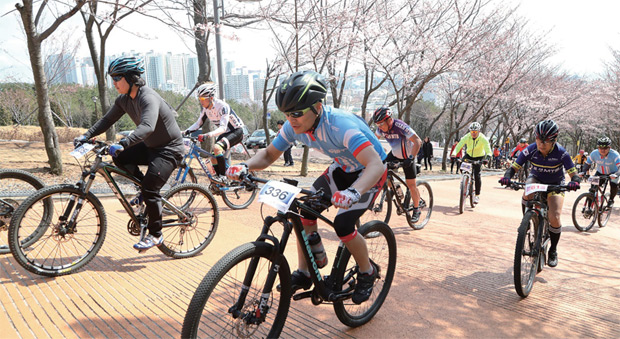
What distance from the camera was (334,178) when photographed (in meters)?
3.34

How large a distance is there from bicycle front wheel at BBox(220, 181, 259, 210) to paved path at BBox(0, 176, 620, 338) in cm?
121

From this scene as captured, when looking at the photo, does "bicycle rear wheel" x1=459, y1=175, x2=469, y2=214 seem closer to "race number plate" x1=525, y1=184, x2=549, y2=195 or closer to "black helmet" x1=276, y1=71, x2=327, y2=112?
"race number plate" x1=525, y1=184, x2=549, y2=195

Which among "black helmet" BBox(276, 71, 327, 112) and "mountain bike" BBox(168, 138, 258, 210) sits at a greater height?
"black helmet" BBox(276, 71, 327, 112)

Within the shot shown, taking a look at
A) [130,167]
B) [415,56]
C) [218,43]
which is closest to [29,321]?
[130,167]

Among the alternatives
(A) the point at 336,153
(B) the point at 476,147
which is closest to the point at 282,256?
(A) the point at 336,153

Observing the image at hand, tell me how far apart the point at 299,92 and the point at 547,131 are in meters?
3.58

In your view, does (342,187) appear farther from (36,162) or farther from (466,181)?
(36,162)

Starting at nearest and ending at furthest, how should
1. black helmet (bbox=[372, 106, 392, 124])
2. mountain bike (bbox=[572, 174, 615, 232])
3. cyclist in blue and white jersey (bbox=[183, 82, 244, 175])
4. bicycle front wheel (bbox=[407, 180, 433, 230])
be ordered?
black helmet (bbox=[372, 106, 392, 124]) → cyclist in blue and white jersey (bbox=[183, 82, 244, 175]) → bicycle front wheel (bbox=[407, 180, 433, 230]) → mountain bike (bbox=[572, 174, 615, 232])

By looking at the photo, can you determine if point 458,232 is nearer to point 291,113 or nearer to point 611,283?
point 611,283

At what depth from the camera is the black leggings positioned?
4.05 meters

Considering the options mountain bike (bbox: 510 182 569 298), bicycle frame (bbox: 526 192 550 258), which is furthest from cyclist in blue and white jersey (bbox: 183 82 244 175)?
bicycle frame (bbox: 526 192 550 258)

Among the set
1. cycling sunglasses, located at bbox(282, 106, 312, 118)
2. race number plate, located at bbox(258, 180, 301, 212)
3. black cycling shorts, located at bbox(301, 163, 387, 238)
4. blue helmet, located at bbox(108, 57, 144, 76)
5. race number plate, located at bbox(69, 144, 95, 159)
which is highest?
blue helmet, located at bbox(108, 57, 144, 76)

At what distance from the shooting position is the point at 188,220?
461cm

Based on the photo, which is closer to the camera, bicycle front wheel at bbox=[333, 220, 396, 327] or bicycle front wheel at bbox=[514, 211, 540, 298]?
bicycle front wheel at bbox=[333, 220, 396, 327]
